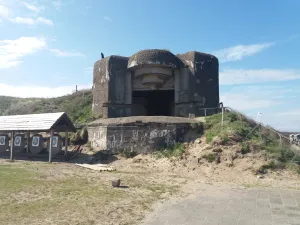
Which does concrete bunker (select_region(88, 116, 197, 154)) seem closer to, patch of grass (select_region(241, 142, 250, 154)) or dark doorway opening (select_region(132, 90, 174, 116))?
patch of grass (select_region(241, 142, 250, 154))

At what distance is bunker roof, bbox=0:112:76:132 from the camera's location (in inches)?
648

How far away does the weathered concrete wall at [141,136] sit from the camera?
52.6ft

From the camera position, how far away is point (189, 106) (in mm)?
19609

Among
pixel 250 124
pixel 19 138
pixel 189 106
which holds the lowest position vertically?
pixel 19 138

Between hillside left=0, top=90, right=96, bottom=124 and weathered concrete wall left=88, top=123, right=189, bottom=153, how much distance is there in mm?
4168

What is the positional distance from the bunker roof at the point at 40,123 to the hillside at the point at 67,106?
352 centimetres

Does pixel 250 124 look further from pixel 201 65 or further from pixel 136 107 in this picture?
pixel 136 107

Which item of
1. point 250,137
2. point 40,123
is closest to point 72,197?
point 250,137

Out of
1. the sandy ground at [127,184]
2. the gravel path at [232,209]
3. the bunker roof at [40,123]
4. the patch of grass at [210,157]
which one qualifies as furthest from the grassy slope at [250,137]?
the bunker roof at [40,123]

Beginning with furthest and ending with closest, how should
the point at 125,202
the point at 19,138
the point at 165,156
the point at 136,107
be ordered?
the point at 136,107
the point at 19,138
the point at 165,156
the point at 125,202

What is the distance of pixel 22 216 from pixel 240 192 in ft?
21.6

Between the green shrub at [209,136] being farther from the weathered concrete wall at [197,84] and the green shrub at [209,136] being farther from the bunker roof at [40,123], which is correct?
the bunker roof at [40,123]

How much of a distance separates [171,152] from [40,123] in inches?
300

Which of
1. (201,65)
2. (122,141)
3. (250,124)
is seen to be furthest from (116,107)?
(250,124)
